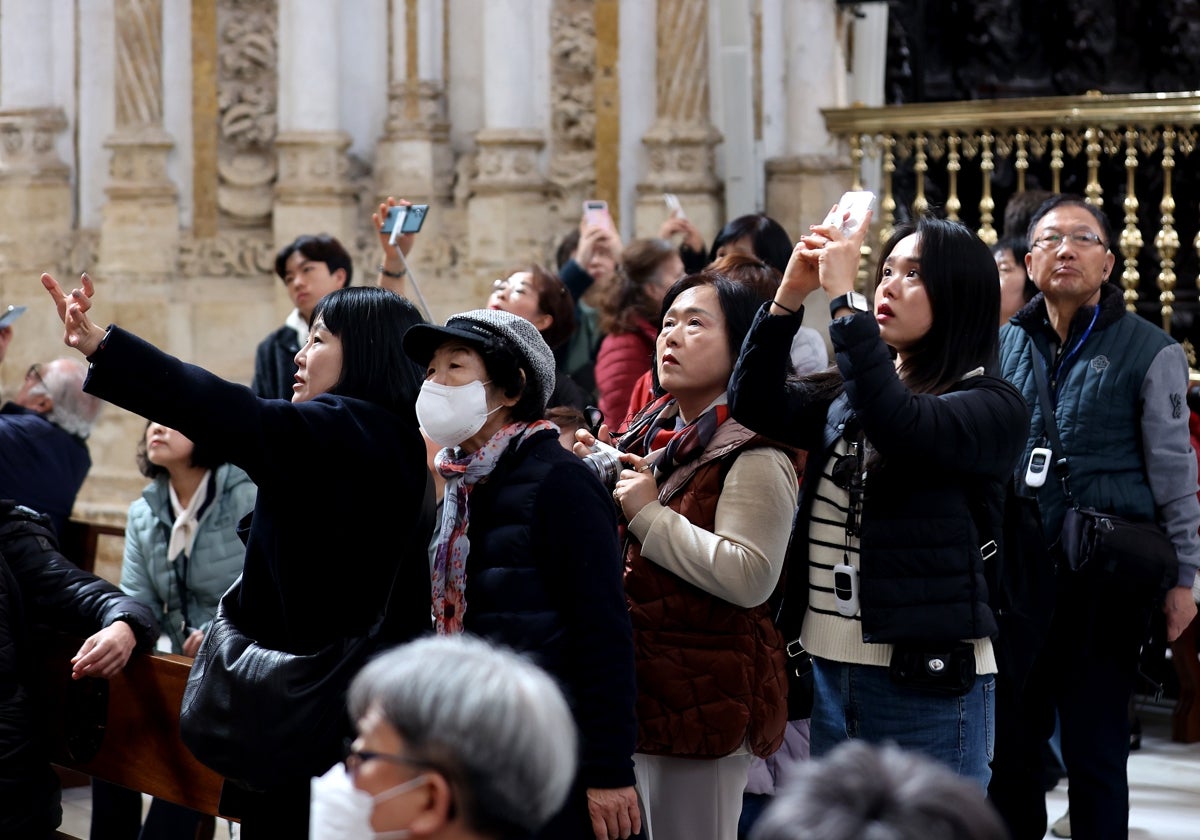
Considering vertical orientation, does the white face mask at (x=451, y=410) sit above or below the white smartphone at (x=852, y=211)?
below

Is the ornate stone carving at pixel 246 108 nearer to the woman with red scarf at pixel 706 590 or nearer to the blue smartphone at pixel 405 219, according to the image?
the blue smartphone at pixel 405 219

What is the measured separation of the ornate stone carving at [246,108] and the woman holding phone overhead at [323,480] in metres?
5.73

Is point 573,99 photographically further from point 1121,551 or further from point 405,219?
point 1121,551

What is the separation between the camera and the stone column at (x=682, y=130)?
7812 millimetres

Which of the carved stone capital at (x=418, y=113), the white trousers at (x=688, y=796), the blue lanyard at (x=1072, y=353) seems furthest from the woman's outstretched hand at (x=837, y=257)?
the carved stone capital at (x=418, y=113)

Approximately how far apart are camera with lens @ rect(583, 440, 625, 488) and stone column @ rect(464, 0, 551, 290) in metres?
4.63

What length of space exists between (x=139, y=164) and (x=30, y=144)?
0.71 meters

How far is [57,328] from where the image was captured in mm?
9094

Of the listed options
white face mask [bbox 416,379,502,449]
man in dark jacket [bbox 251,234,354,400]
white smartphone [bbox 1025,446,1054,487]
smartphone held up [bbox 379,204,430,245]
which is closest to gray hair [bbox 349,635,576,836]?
white face mask [bbox 416,379,502,449]

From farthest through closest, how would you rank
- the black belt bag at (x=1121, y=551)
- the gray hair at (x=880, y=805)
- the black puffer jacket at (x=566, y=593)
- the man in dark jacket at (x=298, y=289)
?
1. the man in dark jacket at (x=298, y=289)
2. the black belt bag at (x=1121, y=551)
3. the black puffer jacket at (x=566, y=593)
4. the gray hair at (x=880, y=805)

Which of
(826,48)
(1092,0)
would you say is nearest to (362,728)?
(826,48)

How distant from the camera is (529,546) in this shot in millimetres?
3000

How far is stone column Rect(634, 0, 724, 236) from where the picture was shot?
7.81 metres

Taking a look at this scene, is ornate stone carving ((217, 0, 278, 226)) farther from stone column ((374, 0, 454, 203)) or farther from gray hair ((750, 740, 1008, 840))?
gray hair ((750, 740, 1008, 840))
